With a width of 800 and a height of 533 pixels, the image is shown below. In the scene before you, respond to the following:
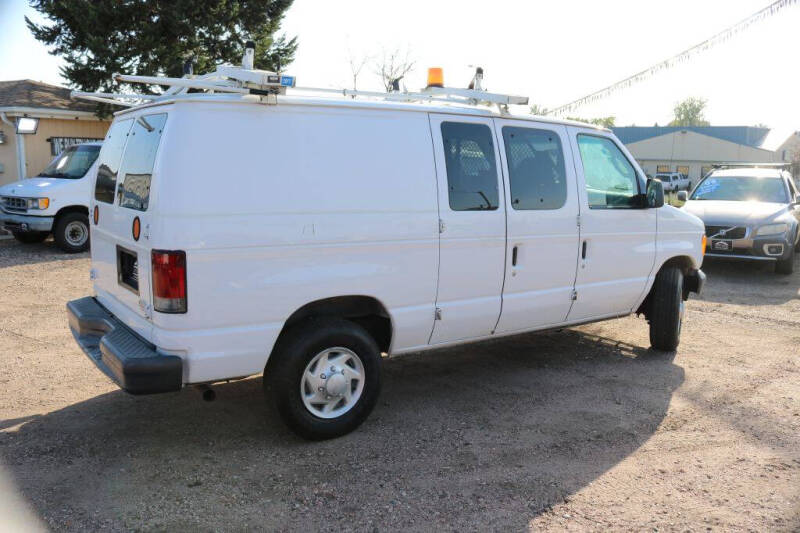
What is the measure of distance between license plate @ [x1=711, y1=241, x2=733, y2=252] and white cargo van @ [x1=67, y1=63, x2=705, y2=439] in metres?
6.23

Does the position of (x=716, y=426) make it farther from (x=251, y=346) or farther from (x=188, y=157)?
(x=188, y=157)

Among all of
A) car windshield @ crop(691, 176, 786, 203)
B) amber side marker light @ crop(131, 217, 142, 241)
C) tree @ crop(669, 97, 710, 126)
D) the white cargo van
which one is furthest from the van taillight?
tree @ crop(669, 97, 710, 126)

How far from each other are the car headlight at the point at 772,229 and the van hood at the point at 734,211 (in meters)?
0.14

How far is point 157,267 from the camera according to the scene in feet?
12.2

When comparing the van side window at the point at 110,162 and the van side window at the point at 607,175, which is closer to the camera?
the van side window at the point at 110,162

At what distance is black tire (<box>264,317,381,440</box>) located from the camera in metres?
4.13

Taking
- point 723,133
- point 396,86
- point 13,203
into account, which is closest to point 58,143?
point 13,203

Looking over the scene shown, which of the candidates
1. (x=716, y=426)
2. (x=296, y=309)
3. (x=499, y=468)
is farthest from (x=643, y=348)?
(x=296, y=309)

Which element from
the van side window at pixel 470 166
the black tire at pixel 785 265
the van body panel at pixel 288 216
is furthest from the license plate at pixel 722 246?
the van body panel at pixel 288 216

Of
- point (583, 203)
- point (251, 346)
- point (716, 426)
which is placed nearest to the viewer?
point (251, 346)

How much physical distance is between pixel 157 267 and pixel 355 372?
1.45 m

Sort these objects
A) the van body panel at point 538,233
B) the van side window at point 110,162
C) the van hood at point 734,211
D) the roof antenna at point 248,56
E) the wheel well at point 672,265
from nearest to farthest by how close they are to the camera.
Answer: the roof antenna at point 248,56
the van side window at point 110,162
the van body panel at point 538,233
the wheel well at point 672,265
the van hood at point 734,211

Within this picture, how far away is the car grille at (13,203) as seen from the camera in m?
12.1

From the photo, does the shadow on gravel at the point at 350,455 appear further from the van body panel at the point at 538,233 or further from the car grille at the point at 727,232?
the car grille at the point at 727,232
